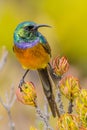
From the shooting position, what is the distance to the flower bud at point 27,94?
8.25 ft

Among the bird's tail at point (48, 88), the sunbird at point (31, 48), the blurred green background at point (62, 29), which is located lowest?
the blurred green background at point (62, 29)

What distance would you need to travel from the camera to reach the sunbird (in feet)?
10.3

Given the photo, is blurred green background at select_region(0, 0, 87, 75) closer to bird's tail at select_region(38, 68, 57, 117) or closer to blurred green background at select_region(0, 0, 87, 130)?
blurred green background at select_region(0, 0, 87, 130)

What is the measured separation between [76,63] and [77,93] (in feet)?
27.2

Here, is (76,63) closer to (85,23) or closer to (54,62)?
(85,23)

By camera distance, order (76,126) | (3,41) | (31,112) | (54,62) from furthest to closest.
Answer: (3,41) → (31,112) → (54,62) → (76,126)

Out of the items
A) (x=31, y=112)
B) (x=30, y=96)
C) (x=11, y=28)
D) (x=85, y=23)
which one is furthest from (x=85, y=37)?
(x=30, y=96)

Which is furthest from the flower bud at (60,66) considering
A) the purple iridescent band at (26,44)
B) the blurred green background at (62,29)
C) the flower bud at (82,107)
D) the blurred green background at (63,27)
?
the blurred green background at (63,27)

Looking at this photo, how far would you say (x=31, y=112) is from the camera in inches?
344

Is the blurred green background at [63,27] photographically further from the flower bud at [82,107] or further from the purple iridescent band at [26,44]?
the flower bud at [82,107]

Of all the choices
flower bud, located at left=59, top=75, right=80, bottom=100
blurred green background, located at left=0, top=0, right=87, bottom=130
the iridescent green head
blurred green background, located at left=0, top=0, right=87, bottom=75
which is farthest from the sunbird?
blurred green background, located at left=0, top=0, right=87, bottom=75

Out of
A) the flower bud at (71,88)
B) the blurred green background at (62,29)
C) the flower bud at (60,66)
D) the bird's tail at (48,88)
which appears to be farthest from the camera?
the blurred green background at (62,29)

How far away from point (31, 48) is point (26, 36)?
0.09 m

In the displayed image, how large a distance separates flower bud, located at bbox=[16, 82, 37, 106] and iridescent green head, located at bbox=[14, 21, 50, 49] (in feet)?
2.08
